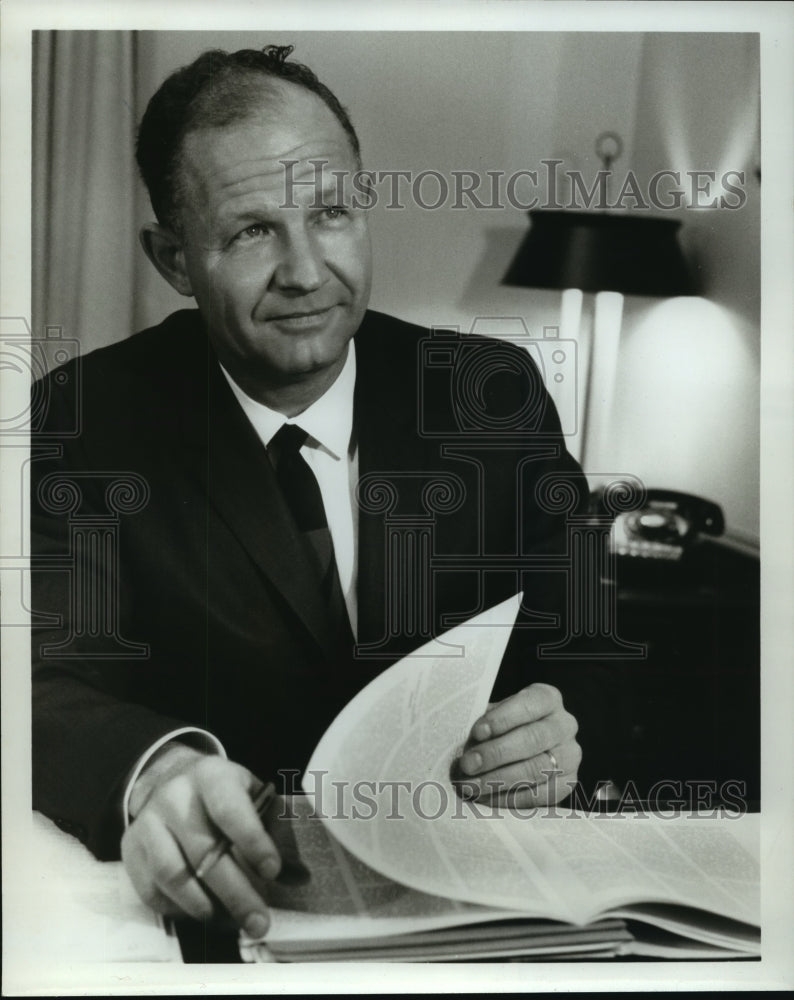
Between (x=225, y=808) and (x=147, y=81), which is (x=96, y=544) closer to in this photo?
(x=225, y=808)

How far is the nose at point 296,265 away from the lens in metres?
1.74

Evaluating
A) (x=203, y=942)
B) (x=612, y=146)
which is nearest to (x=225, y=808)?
(x=203, y=942)

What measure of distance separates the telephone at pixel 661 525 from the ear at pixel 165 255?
0.74 m

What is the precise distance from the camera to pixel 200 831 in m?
1.74

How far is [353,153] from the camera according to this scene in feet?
5.77

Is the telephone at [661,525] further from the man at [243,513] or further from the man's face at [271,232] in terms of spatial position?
the man's face at [271,232]

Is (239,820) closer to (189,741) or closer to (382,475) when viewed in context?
(189,741)

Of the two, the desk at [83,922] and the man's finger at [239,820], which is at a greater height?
the man's finger at [239,820]

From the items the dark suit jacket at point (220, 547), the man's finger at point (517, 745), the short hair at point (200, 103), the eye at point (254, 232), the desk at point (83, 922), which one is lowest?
the desk at point (83, 922)

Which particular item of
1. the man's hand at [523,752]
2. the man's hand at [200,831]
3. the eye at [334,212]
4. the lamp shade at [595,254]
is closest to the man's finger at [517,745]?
the man's hand at [523,752]

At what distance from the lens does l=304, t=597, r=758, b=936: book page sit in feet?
5.78

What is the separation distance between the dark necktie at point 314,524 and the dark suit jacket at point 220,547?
0.8 inches

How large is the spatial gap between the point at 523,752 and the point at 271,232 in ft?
2.99

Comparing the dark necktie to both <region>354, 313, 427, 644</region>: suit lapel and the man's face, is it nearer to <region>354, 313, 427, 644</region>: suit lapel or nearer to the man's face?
<region>354, 313, 427, 644</region>: suit lapel
